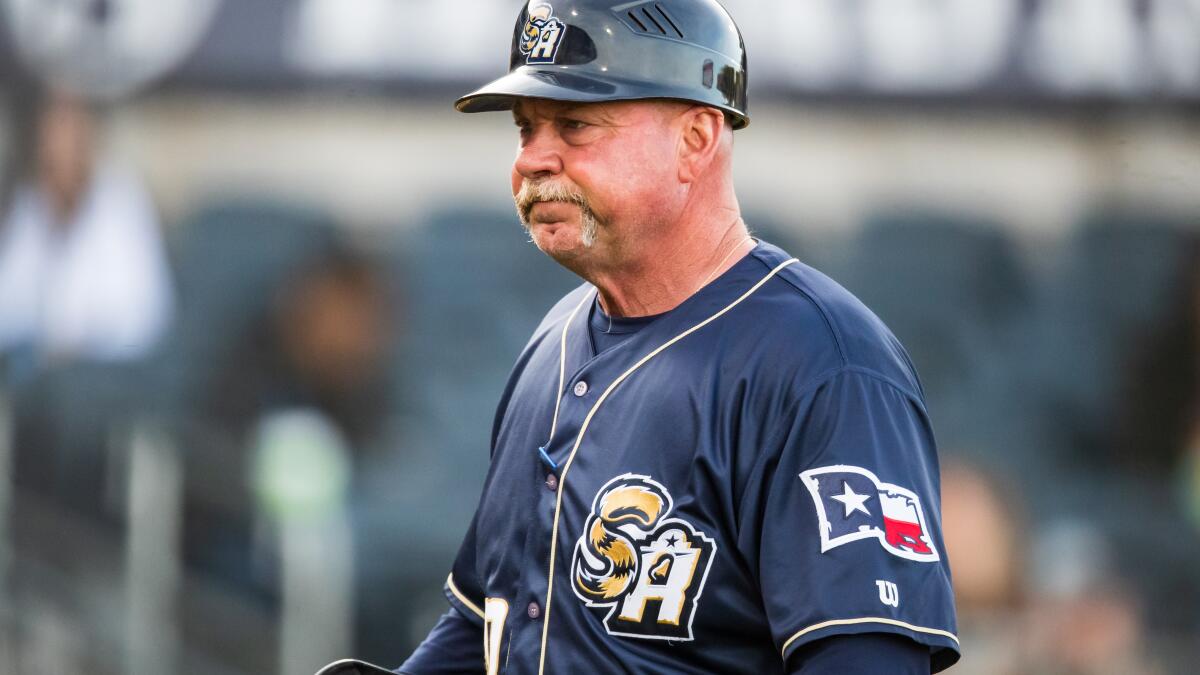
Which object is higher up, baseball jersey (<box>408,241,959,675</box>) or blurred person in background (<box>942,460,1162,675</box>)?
baseball jersey (<box>408,241,959,675</box>)

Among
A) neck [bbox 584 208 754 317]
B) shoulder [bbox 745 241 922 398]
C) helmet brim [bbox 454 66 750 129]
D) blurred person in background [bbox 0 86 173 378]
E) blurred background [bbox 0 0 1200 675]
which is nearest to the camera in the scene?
shoulder [bbox 745 241 922 398]

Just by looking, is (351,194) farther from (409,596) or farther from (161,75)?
(409,596)

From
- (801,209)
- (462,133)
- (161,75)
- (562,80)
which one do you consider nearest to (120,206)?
(161,75)

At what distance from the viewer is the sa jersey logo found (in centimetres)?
154

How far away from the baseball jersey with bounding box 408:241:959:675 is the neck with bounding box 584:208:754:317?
27 mm

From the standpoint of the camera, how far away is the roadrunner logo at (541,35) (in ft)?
5.90

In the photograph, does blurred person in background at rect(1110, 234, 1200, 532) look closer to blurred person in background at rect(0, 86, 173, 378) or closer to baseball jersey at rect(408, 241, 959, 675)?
blurred person in background at rect(0, 86, 173, 378)

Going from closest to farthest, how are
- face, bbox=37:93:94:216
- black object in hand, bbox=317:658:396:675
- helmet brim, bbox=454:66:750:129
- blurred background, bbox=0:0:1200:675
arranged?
helmet brim, bbox=454:66:750:129, black object in hand, bbox=317:658:396:675, blurred background, bbox=0:0:1200:675, face, bbox=37:93:94:216

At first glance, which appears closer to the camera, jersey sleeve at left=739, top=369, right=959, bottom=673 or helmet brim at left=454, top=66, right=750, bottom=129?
jersey sleeve at left=739, top=369, right=959, bottom=673

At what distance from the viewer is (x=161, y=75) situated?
19.5 ft

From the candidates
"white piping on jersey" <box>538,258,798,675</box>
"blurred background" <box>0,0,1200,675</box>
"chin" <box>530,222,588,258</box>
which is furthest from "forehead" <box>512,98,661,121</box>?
"blurred background" <box>0,0,1200,675</box>

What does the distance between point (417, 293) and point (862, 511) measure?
488cm

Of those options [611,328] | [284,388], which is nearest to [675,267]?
[611,328]

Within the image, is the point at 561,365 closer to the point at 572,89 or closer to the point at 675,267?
the point at 675,267
